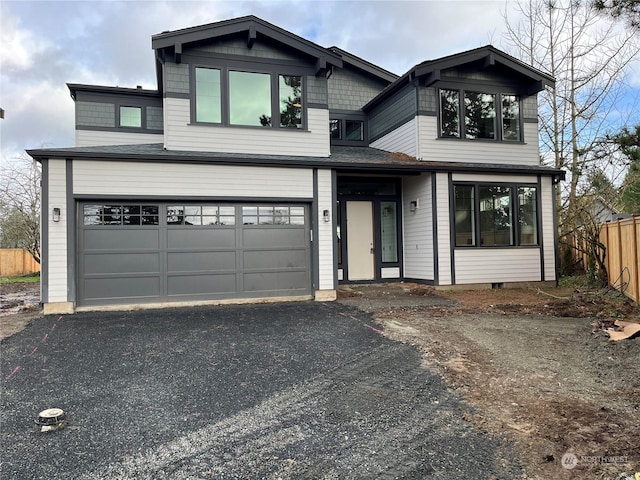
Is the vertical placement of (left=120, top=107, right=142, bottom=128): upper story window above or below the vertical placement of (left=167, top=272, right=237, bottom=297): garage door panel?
above

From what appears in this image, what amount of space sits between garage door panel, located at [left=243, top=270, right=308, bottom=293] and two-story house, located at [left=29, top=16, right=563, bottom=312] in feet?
0.10

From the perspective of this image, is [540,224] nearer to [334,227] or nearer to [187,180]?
[334,227]

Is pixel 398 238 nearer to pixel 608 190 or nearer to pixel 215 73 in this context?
pixel 215 73

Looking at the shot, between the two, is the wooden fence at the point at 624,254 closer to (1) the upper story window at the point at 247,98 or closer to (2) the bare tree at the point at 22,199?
(1) the upper story window at the point at 247,98

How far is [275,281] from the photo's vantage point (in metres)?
8.72

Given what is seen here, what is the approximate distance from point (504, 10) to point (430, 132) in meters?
9.69

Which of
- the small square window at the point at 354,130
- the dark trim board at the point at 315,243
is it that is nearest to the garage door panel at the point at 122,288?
the dark trim board at the point at 315,243

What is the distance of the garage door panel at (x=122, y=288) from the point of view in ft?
25.5

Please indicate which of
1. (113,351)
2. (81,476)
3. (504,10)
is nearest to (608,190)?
(504,10)

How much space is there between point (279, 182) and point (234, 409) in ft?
19.4

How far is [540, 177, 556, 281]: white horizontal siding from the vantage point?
10.6 meters

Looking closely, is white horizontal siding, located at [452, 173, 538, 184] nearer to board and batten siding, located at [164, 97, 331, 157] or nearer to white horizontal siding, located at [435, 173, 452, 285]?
white horizontal siding, located at [435, 173, 452, 285]

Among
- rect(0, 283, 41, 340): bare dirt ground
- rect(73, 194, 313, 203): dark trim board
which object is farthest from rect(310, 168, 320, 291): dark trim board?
rect(0, 283, 41, 340): bare dirt ground

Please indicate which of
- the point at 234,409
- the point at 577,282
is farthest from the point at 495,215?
the point at 234,409
